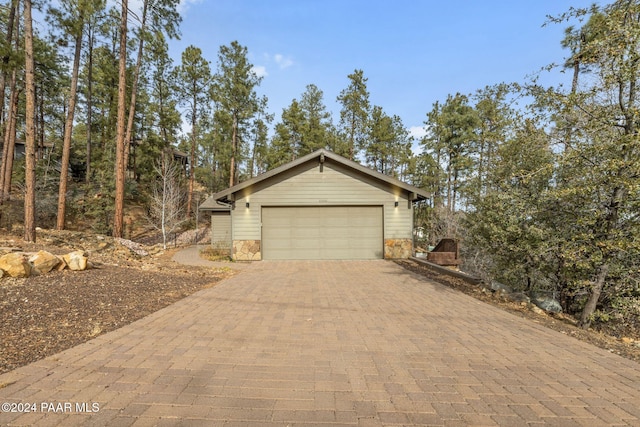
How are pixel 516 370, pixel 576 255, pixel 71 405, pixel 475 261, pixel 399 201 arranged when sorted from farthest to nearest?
1. pixel 399 201
2. pixel 475 261
3. pixel 576 255
4. pixel 516 370
5. pixel 71 405

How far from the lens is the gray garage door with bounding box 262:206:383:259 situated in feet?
37.5

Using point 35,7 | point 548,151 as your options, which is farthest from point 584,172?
point 35,7

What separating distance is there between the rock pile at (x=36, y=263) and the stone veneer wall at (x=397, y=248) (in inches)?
374

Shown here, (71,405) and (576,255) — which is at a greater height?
(576,255)

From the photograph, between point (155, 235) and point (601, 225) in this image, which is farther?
point (155, 235)

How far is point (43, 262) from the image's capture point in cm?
593

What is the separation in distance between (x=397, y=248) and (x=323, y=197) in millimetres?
3645

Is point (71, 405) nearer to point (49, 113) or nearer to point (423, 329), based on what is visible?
point (423, 329)

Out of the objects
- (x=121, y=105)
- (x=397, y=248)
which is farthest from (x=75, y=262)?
(x=121, y=105)

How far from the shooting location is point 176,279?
7.16 metres

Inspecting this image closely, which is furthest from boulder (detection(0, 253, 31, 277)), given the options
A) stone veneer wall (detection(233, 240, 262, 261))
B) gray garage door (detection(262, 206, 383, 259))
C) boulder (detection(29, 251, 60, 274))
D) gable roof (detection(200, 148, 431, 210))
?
gray garage door (detection(262, 206, 383, 259))

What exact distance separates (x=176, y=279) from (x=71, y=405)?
5.17 metres

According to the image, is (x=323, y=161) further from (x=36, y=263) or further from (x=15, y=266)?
(x=15, y=266)

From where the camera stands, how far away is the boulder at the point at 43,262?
19.1ft
